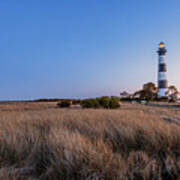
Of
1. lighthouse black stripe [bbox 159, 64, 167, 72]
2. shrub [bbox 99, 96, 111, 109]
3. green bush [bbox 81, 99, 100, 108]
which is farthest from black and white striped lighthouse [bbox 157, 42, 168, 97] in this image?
green bush [bbox 81, 99, 100, 108]

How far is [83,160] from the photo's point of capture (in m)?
1.86

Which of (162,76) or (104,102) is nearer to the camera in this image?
(104,102)

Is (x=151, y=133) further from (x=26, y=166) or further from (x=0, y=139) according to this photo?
(x=0, y=139)

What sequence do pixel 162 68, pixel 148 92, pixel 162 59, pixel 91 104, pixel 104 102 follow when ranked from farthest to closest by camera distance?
pixel 162 59
pixel 162 68
pixel 148 92
pixel 104 102
pixel 91 104

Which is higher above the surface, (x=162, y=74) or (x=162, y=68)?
(x=162, y=68)

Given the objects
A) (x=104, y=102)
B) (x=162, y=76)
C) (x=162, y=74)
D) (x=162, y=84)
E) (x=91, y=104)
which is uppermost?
(x=162, y=74)

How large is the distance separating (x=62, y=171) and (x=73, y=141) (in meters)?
0.45

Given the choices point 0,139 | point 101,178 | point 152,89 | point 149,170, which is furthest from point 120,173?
point 152,89

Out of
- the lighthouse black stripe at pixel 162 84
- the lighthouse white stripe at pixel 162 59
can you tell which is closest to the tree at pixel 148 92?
the lighthouse black stripe at pixel 162 84

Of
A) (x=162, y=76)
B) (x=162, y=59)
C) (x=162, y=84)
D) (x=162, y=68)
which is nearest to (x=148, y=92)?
(x=162, y=84)

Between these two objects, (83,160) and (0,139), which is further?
(0,139)

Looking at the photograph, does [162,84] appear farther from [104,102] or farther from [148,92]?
[104,102]

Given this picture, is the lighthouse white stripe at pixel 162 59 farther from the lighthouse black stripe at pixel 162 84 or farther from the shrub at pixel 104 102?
the shrub at pixel 104 102

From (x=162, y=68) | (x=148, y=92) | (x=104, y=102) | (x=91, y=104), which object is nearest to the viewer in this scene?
(x=91, y=104)
